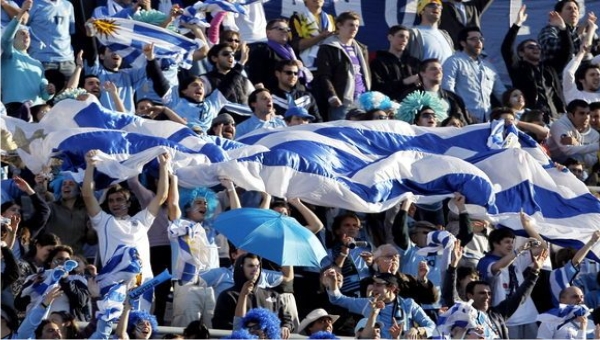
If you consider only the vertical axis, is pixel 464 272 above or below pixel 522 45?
above

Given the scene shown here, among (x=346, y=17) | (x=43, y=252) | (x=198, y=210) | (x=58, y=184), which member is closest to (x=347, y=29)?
(x=346, y=17)

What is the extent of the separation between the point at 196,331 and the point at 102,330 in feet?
2.29

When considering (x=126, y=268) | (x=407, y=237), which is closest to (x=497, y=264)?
(x=407, y=237)

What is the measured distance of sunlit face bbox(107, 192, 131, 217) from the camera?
64.6ft

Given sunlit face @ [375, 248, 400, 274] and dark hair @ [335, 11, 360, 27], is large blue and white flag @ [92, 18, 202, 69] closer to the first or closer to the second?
dark hair @ [335, 11, 360, 27]

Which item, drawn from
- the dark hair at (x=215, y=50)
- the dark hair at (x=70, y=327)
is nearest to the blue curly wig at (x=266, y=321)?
the dark hair at (x=70, y=327)

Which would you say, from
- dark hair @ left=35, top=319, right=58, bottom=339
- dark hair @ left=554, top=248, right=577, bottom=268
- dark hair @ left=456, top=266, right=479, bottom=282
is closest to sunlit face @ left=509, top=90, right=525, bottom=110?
dark hair @ left=554, top=248, right=577, bottom=268

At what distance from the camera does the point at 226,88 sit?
74.5 feet

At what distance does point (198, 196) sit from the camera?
20.3 metres

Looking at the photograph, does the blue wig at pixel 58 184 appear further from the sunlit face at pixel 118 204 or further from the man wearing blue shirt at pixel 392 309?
the man wearing blue shirt at pixel 392 309

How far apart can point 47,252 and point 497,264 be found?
3.71 metres

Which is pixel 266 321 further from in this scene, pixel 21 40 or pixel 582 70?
pixel 582 70

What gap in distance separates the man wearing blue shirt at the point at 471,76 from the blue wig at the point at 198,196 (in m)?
4.56

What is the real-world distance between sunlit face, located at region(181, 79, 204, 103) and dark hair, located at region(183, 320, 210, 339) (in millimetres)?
4377
